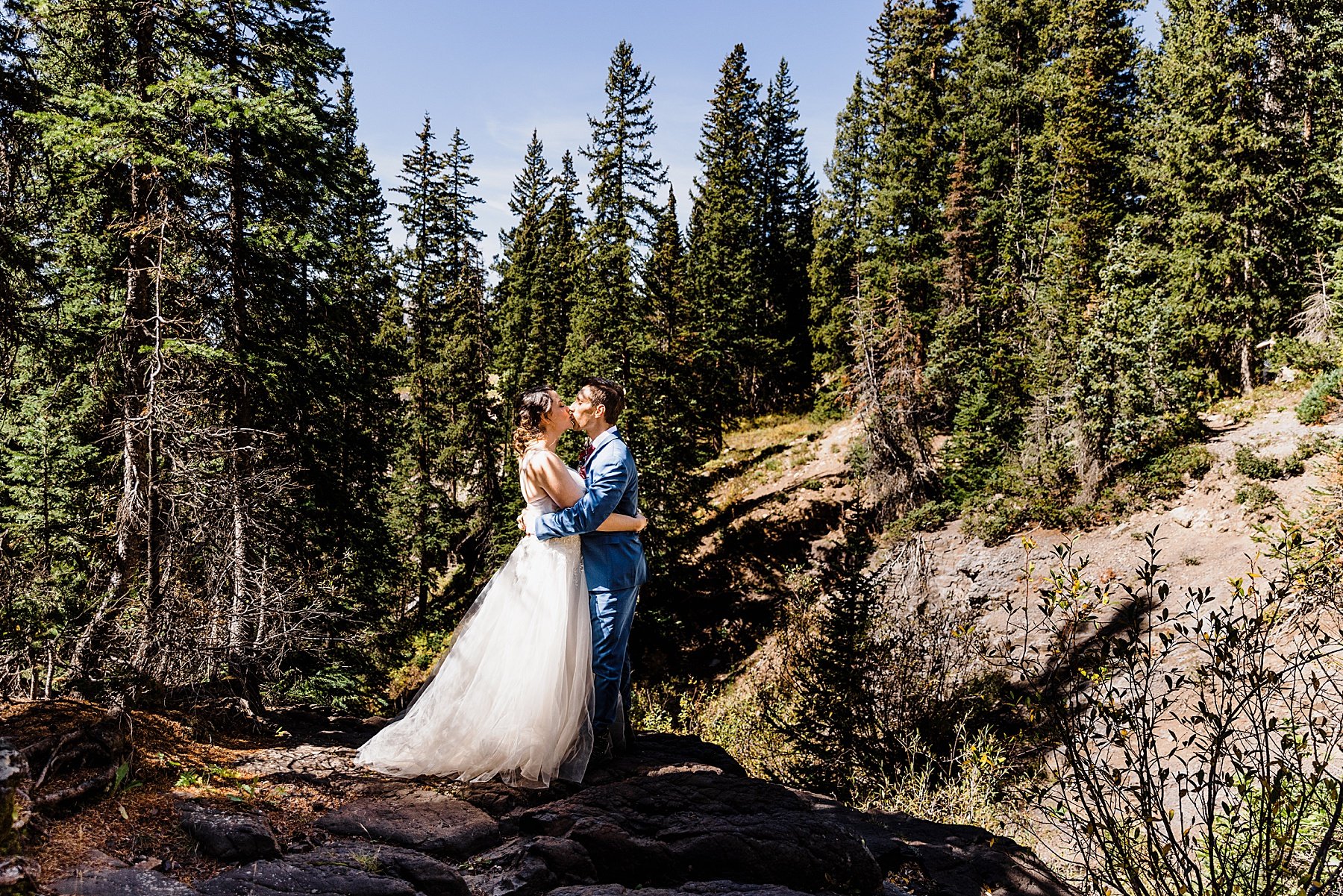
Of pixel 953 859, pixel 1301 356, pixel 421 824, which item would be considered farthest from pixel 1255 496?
pixel 421 824

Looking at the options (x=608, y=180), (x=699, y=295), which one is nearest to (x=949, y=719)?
(x=608, y=180)

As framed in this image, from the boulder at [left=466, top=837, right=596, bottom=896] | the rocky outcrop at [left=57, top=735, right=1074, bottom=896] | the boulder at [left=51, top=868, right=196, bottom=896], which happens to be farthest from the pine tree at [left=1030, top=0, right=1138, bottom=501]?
the boulder at [left=51, top=868, right=196, bottom=896]

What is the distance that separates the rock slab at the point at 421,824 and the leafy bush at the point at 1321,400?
778 inches

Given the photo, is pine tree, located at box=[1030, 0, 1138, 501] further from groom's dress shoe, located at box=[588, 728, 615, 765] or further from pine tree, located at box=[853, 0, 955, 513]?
groom's dress shoe, located at box=[588, 728, 615, 765]

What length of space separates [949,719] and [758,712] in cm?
609

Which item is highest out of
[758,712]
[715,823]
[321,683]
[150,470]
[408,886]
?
[150,470]

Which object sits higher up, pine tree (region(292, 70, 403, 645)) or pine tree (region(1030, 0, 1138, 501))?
pine tree (region(1030, 0, 1138, 501))

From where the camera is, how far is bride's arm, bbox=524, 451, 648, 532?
480 centimetres

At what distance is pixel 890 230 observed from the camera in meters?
32.9

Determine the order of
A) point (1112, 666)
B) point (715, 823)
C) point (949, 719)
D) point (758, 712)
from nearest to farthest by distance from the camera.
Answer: point (1112, 666)
point (715, 823)
point (949, 719)
point (758, 712)

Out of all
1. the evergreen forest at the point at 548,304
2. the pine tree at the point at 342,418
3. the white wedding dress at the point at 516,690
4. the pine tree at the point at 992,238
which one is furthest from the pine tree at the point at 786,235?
the white wedding dress at the point at 516,690

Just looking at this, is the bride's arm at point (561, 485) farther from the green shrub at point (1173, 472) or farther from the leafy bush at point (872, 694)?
the green shrub at point (1173, 472)

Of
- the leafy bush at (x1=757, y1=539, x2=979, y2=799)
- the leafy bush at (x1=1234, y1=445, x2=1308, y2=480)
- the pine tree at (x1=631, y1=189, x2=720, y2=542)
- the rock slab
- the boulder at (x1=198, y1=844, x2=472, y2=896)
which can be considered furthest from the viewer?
the pine tree at (x1=631, y1=189, x2=720, y2=542)

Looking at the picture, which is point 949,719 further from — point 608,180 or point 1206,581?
point 608,180
